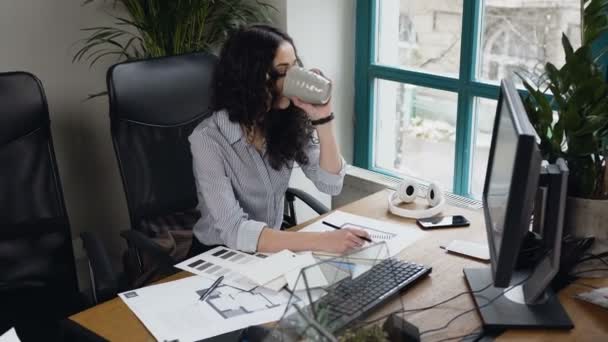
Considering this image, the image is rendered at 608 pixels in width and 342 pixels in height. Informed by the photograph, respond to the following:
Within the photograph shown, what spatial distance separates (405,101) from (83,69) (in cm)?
128

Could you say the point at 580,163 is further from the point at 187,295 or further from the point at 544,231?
the point at 187,295

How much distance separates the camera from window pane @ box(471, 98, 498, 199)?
2418 millimetres

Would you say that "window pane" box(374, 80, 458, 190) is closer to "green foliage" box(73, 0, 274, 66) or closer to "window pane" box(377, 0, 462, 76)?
"window pane" box(377, 0, 462, 76)

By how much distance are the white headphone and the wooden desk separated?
0.20 m

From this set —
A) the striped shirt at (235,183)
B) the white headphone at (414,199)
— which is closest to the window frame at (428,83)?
the white headphone at (414,199)

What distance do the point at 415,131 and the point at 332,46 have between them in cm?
47

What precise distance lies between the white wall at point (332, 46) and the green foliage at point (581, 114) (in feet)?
3.82

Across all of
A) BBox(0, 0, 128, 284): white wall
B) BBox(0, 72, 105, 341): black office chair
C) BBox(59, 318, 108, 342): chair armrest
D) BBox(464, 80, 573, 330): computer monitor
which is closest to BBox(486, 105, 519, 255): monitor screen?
BBox(464, 80, 573, 330): computer monitor

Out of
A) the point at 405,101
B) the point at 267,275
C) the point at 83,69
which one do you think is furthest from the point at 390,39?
the point at 267,275

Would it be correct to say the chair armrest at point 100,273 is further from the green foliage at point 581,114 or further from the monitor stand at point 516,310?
the green foliage at point 581,114

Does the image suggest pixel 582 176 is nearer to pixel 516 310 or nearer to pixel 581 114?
pixel 581 114

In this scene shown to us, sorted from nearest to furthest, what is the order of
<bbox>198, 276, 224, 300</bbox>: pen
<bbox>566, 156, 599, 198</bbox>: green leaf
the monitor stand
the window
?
1. the monitor stand
2. <bbox>198, 276, 224, 300</bbox>: pen
3. <bbox>566, 156, 599, 198</bbox>: green leaf
4. the window

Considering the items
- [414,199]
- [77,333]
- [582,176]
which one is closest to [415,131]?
[414,199]

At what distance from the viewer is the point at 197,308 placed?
1.43 m
